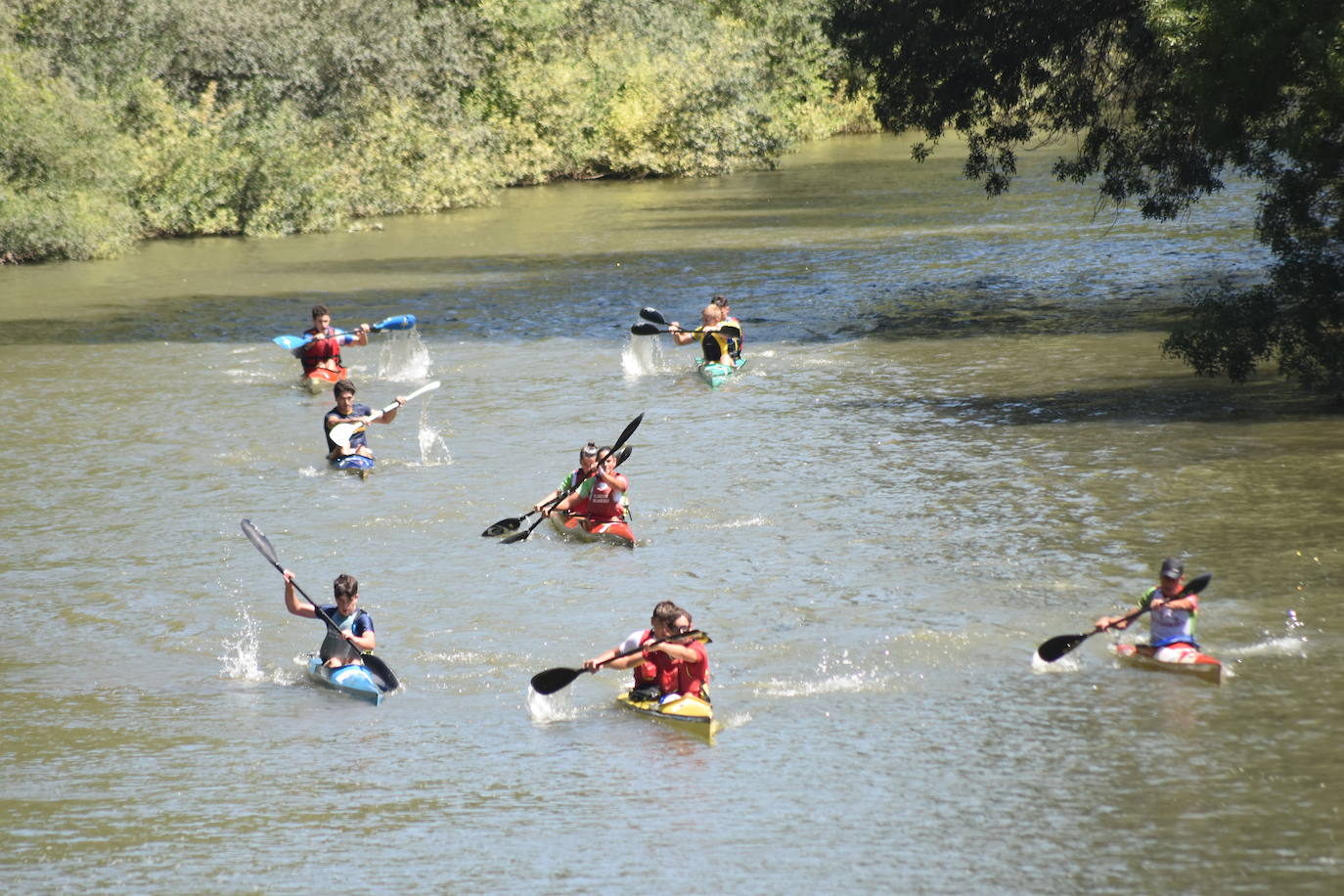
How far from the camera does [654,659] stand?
11445 millimetres

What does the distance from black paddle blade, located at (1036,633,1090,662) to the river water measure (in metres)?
0.22

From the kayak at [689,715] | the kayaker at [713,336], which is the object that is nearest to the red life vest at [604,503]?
the kayak at [689,715]

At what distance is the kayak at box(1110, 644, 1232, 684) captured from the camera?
11.5m

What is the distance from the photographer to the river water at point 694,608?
9320 millimetres

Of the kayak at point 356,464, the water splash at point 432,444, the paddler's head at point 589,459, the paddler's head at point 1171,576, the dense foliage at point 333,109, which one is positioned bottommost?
the water splash at point 432,444

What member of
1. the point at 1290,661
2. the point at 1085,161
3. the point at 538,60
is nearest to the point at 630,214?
the point at 538,60

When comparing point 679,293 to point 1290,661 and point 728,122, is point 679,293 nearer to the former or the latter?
point 1290,661

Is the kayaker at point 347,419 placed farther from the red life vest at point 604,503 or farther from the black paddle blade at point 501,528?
the red life vest at point 604,503

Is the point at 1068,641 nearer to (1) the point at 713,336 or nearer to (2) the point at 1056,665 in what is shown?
(2) the point at 1056,665

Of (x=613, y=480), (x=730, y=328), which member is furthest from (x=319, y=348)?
(x=613, y=480)

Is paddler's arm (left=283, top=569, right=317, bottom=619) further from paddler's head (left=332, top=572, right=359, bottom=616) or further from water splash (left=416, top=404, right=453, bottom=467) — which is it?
water splash (left=416, top=404, right=453, bottom=467)

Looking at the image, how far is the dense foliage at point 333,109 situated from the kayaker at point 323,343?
16.0 metres

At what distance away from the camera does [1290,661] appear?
11750 millimetres

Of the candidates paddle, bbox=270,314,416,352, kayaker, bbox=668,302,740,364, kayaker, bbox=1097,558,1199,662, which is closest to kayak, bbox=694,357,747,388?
kayaker, bbox=668,302,740,364
